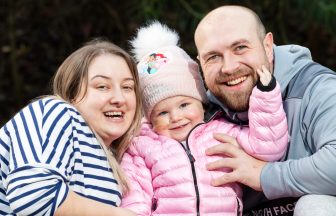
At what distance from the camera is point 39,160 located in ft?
7.79

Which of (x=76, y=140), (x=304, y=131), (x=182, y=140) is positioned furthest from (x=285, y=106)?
(x=76, y=140)

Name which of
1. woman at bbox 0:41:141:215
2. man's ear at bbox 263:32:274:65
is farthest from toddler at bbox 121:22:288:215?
man's ear at bbox 263:32:274:65

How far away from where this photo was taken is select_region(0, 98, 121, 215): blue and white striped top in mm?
2359

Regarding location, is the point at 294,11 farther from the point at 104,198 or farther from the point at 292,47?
the point at 104,198

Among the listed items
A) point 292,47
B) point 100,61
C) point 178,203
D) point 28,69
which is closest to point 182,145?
point 178,203

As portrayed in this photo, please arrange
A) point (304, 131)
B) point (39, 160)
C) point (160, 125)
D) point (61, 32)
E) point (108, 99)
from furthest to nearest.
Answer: point (61, 32) < point (160, 125) < point (304, 131) < point (108, 99) < point (39, 160)

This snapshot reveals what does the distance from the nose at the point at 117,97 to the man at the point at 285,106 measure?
0.42m

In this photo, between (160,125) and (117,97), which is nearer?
(117,97)

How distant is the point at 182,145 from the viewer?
2842 mm

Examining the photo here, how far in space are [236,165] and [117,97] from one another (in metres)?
0.56

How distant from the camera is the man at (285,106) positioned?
8.62 ft

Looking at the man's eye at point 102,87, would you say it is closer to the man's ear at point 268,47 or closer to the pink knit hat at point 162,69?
the pink knit hat at point 162,69

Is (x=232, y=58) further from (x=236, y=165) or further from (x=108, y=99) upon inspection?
(x=108, y=99)

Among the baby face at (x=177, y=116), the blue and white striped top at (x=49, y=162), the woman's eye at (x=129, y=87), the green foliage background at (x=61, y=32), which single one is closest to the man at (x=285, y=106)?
the baby face at (x=177, y=116)
